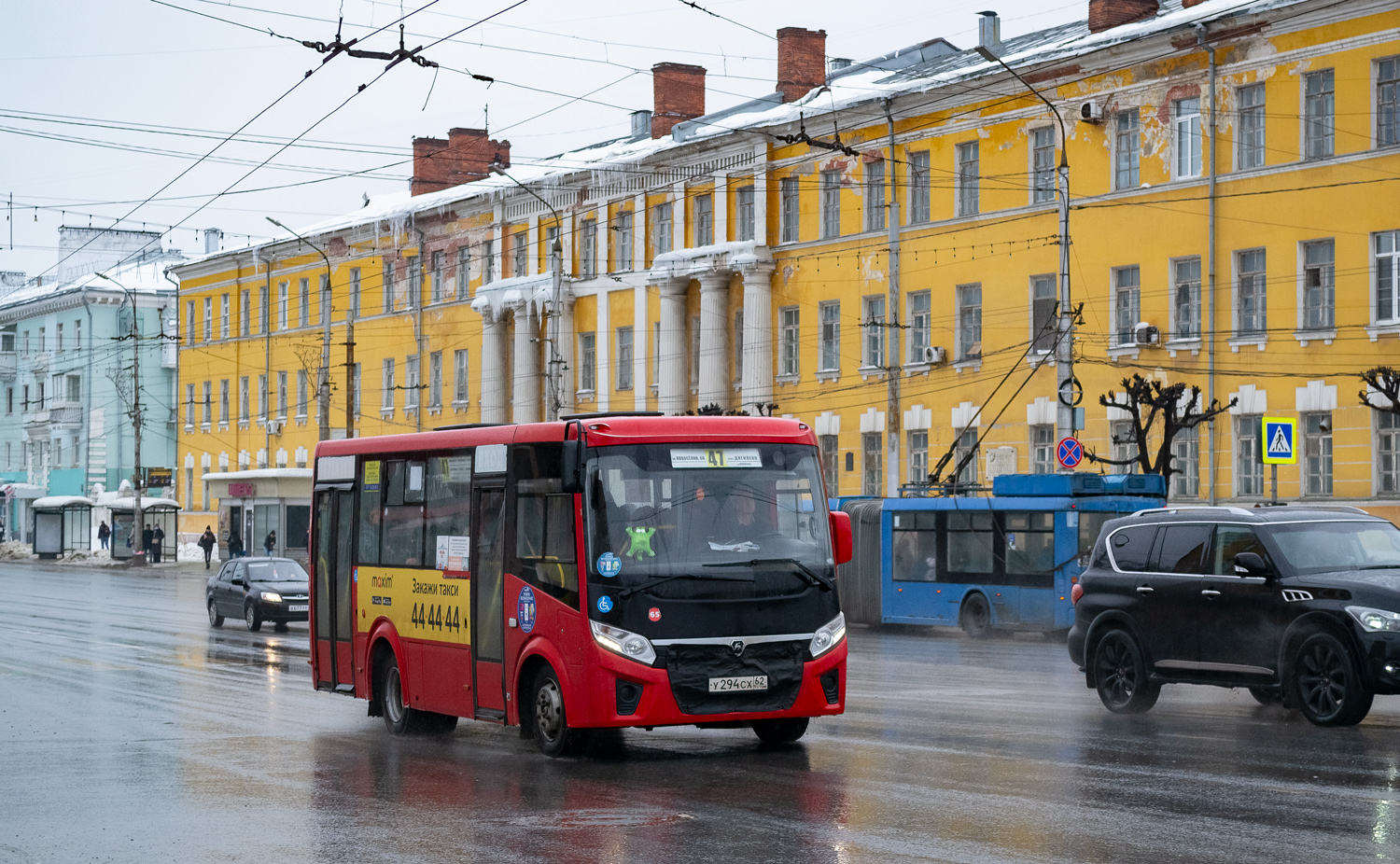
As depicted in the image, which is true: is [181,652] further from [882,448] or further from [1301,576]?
[882,448]

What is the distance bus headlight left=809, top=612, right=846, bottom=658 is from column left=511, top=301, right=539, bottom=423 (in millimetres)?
45447

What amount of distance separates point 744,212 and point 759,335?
383 cm

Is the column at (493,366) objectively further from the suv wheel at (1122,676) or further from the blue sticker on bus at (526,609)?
the blue sticker on bus at (526,609)

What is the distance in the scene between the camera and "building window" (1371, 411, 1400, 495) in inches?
1369

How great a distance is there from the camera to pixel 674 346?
5328 cm

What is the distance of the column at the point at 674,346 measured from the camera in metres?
53.1

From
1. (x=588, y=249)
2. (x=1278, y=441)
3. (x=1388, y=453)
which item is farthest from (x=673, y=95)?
(x=1278, y=441)

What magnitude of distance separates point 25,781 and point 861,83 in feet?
133

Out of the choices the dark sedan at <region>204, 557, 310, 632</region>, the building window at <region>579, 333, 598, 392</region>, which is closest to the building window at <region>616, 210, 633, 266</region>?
the building window at <region>579, 333, 598, 392</region>

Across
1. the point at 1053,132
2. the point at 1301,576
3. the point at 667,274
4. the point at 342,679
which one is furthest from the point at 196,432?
the point at 1301,576

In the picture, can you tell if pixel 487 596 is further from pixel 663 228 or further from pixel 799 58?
pixel 799 58

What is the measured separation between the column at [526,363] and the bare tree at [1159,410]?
24.8 m

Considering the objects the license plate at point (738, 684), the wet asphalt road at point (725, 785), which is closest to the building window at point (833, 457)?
the wet asphalt road at point (725, 785)

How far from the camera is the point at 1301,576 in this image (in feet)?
49.3
